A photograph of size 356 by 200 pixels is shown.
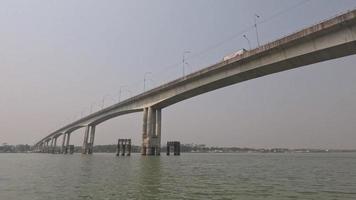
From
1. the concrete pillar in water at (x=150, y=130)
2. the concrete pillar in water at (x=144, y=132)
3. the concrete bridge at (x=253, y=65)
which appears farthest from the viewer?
the concrete pillar in water at (x=144, y=132)

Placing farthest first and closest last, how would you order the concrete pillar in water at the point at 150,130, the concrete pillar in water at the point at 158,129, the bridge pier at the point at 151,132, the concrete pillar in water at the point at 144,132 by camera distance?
the concrete pillar in water at the point at 158,129, the concrete pillar in water at the point at 144,132, the bridge pier at the point at 151,132, the concrete pillar in water at the point at 150,130

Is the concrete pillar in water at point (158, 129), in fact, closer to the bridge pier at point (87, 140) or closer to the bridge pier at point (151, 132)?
the bridge pier at point (151, 132)

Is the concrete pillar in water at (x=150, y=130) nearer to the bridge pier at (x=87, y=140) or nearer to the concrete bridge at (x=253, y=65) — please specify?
the concrete bridge at (x=253, y=65)

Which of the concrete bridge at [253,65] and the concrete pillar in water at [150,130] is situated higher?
the concrete bridge at [253,65]

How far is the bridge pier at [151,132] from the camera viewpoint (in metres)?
70.7

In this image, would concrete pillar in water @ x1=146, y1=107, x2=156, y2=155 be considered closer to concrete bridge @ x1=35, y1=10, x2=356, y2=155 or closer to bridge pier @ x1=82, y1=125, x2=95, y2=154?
concrete bridge @ x1=35, y1=10, x2=356, y2=155

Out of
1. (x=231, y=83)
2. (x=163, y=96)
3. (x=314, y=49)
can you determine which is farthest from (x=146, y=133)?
(x=314, y=49)

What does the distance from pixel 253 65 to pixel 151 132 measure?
32.4 m

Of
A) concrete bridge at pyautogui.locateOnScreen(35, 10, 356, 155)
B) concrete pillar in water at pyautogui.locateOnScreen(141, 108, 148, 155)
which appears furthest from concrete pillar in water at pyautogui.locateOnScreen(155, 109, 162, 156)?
concrete pillar in water at pyautogui.locateOnScreen(141, 108, 148, 155)

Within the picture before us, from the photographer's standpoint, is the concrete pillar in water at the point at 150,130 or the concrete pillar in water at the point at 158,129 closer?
the concrete pillar in water at the point at 150,130

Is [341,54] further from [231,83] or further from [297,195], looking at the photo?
[297,195]

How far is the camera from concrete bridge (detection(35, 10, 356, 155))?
34.2 metres

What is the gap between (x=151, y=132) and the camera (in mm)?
71500

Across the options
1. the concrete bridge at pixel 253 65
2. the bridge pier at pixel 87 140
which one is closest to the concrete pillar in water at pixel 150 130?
the concrete bridge at pixel 253 65
